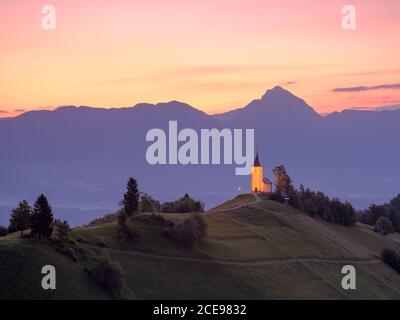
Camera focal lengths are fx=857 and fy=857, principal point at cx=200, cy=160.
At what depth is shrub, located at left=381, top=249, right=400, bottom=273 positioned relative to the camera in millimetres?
163125

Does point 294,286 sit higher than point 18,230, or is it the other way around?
point 18,230

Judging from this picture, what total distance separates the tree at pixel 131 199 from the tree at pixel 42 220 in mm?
29208

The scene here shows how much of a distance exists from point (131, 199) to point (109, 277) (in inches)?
1348

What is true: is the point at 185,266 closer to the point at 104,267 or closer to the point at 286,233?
the point at 104,267

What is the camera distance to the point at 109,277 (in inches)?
3831

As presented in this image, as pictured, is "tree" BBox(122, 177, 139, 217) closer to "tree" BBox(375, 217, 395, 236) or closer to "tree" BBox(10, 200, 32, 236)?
"tree" BBox(10, 200, 32, 236)

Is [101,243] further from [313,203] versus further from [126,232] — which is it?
[313,203]

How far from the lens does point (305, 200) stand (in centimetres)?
18825

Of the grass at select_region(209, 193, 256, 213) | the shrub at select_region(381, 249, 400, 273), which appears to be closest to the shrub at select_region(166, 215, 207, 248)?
the grass at select_region(209, 193, 256, 213)

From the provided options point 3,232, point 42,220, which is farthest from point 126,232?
point 42,220

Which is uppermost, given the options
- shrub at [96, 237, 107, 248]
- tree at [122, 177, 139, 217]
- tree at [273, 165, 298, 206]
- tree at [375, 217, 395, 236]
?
tree at [273, 165, 298, 206]

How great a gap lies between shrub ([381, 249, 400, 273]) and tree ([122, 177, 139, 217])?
57.2 metres
